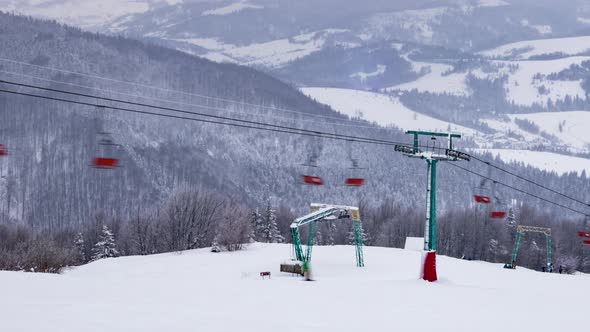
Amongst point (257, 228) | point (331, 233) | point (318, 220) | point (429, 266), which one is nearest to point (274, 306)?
point (429, 266)

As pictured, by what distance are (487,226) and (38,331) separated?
130m

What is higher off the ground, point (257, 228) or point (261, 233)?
point (257, 228)

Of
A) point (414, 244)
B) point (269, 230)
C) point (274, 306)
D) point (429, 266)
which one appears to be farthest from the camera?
point (269, 230)

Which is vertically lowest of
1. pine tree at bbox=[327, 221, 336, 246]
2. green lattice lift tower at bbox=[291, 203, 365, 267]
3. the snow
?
pine tree at bbox=[327, 221, 336, 246]

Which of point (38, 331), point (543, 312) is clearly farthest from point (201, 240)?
point (38, 331)

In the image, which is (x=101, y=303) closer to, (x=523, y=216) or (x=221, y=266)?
(x=221, y=266)

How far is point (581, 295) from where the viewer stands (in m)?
40.8

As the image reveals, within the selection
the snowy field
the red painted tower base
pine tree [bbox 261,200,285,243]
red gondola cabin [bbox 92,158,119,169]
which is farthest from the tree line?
the snowy field

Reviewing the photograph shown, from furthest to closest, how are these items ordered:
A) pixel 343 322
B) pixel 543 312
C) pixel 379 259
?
pixel 379 259 < pixel 543 312 < pixel 343 322

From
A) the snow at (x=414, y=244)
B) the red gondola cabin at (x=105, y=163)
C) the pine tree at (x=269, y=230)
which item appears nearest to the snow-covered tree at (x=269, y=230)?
the pine tree at (x=269, y=230)

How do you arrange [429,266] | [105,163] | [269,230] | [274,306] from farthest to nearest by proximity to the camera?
[269,230] → [429,266] → [105,163] → [274,306]

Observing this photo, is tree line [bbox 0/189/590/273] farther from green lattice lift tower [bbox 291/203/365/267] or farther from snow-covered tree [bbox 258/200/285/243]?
green lattice lift tower [bbox 291/203/365/267]

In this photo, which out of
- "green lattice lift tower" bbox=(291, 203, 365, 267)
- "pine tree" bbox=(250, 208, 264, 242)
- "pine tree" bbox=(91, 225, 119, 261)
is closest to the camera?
"green lattice lift tower" bbox=(291, 203, 365, 267)

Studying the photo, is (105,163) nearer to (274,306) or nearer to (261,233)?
(274,306)
